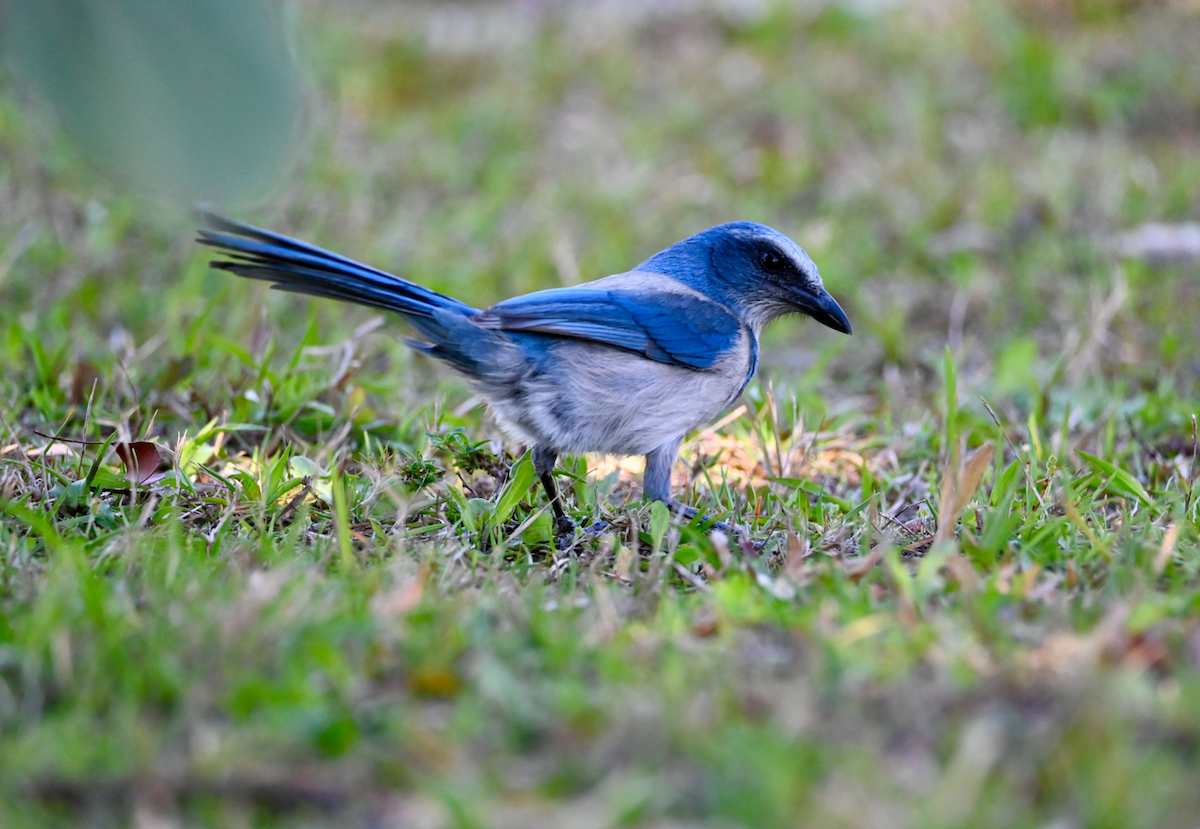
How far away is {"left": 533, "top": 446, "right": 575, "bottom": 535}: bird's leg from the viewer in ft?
10.8

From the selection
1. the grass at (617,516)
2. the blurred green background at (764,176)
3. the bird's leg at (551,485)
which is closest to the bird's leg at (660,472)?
the grass at (617,516)

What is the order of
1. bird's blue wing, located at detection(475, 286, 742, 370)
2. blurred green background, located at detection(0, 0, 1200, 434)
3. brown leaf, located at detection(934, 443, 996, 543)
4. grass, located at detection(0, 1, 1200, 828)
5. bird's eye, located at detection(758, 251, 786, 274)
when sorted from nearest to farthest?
1. grass, located at detection(0, 1, 1200, 828)
2. brown leaf, located at detection(934, 443, 996, 543)
3. bird's blue wing, located at detection(475, 286, 742, 370)
4. bird's eye, located at detection(758, 251, 786, 274)
5. blurred green background, located at detection(0, 0, 1200, 434)

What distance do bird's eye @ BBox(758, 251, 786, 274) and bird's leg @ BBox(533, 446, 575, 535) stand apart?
42.1 inches

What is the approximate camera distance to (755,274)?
402cm

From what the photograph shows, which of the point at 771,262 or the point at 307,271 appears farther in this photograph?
the point at 771,262

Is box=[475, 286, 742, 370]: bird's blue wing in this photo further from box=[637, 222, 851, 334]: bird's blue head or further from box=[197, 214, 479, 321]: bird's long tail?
box=[197, 214, 479, 321]: bird's long tail

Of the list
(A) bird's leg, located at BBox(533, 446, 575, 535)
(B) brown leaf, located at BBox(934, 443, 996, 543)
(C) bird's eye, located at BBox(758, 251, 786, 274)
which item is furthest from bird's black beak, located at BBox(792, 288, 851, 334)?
(B) brown leaf, located at BBox(934, 443, 996, 543)

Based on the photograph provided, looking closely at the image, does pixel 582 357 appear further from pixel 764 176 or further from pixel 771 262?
pixel 764 176

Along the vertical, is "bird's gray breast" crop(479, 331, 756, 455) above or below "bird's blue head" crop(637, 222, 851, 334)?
below

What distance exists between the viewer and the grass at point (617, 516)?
184 cm

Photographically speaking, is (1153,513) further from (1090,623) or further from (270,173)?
(270,173)

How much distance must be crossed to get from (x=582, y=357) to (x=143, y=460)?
1330mm

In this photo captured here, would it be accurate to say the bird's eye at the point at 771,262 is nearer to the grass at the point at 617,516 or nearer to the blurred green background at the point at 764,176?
the grass at the point at 617,516

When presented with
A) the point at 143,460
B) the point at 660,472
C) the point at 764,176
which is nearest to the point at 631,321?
the point at 660,472
